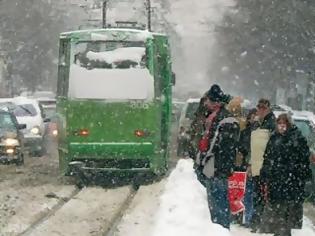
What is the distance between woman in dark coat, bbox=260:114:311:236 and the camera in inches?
419

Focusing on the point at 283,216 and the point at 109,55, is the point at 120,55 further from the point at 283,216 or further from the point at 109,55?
the point at 283,216

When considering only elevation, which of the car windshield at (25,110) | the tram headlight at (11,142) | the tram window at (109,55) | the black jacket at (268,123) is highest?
the tram window at (109,55)

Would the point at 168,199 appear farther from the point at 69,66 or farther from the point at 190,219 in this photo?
the point at 69,66

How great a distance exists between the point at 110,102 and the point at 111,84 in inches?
17.5

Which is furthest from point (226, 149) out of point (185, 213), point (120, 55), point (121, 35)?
point (121, 35)

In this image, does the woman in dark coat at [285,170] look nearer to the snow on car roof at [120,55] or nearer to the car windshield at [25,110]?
the snow on car roof at [120,55]

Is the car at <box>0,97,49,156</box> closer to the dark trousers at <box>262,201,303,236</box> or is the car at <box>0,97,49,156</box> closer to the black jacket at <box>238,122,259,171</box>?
the black jacket at <box>238,122,259,171</box>

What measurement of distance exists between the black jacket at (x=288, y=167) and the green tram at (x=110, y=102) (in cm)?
764

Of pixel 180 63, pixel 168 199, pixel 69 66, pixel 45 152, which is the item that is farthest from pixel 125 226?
pixel 180 63

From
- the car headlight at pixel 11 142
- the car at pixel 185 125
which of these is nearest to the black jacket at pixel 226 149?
the car headlight at pixel 11 142

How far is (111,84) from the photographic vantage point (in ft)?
60.5

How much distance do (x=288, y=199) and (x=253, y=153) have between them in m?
1.27

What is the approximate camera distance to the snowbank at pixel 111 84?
18297 mm

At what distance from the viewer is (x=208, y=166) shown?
422 inches
